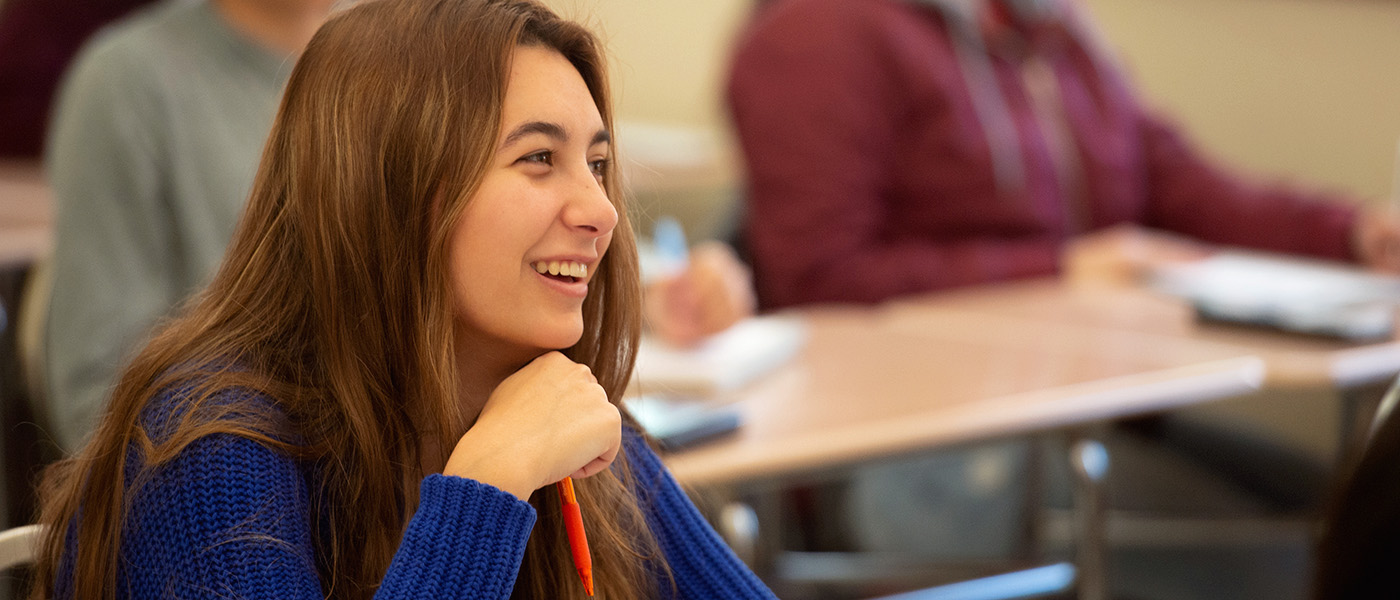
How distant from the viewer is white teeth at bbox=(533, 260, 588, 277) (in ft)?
2.65

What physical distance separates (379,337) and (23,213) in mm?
2018

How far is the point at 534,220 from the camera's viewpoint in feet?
2.59

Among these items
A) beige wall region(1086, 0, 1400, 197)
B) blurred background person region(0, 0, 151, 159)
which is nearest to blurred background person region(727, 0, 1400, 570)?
beige wall region(1086, 0, 1400, 197)

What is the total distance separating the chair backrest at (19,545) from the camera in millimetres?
887

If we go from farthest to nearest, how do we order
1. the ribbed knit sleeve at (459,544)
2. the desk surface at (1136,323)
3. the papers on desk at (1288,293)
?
the papers on desk at (1288,293), the desk surface at (1136,323), the ribbed knit sleeve at (459,544)

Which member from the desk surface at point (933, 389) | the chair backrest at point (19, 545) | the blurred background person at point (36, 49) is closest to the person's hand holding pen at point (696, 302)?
the desk surface at point (933, 389)

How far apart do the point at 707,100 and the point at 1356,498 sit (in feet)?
11.6

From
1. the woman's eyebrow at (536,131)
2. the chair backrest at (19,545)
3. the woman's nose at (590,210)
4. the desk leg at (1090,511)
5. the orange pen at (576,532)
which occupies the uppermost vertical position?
the woman's eyebrow at (536,131)

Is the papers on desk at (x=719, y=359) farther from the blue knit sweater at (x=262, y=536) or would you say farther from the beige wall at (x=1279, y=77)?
the beige wall at (x=1279, y=77)

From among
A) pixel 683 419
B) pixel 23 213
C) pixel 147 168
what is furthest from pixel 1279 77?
pixel 23 213

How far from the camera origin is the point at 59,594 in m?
0.82

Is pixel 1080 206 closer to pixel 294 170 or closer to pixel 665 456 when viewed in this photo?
pixel 665 456

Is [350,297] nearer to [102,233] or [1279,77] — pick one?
[102,233]

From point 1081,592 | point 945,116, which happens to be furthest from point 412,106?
point 945,116
